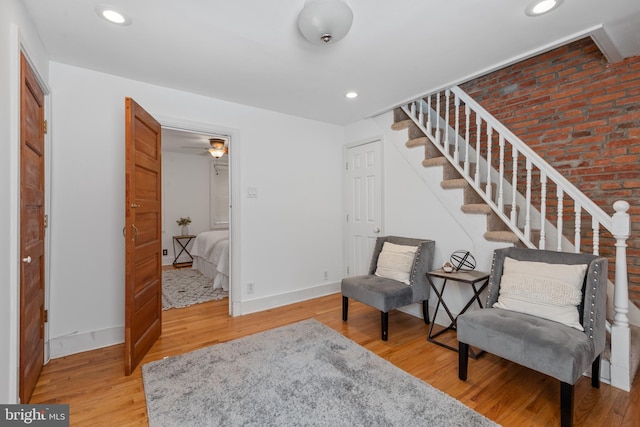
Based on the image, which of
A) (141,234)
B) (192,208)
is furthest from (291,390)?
(192,208)

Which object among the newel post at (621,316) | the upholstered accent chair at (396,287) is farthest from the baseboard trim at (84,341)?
the newel post at (621,316)

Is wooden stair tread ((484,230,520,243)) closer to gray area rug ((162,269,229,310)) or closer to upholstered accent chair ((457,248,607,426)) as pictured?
upholstered accent chair ((457,248,607,426))

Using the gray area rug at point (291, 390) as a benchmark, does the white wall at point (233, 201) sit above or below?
above

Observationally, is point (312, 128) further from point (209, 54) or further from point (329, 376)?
point (329, 376)

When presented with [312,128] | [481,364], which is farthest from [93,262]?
[481,364]

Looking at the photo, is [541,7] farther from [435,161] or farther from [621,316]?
[621,316]

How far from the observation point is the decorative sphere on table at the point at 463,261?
2.75 m

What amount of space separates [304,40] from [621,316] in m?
2.82

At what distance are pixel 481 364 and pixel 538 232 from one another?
1.30 meters

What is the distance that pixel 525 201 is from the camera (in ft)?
9.60

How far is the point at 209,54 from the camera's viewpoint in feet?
7.47

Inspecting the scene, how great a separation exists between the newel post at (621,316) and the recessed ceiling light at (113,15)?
10.9 ft

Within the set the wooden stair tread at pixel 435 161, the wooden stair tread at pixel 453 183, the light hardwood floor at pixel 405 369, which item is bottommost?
the light hardwood floor at pixel 405 369

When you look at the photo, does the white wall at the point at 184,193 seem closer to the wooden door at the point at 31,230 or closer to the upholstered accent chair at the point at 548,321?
the wooden door at the point at 31,230
